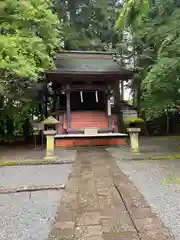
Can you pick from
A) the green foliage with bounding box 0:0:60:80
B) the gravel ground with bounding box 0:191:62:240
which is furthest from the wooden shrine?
the gravel ground with bounding box 0:191:62:240

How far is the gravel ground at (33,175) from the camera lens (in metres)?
4.60

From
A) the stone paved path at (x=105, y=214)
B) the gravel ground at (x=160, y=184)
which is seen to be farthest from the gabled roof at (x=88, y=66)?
the stone paved path at (x=105, y=214)

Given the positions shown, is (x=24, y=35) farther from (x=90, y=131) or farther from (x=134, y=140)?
(x=90, y=131)

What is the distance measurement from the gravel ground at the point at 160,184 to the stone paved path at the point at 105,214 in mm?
129

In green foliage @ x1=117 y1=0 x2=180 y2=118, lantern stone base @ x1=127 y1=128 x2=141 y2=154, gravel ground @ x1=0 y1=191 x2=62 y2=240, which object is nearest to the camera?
gravel ground @ x1=0 y1=191 x2=62 y2=240

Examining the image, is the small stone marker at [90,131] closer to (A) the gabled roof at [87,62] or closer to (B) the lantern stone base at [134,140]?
(A) the gabled roof at [87,62]

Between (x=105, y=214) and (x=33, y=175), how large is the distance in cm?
272

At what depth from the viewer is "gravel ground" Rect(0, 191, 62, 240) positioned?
98.3 inches

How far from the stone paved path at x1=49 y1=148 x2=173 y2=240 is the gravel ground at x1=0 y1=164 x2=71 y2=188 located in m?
0.52

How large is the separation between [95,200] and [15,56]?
4713 mm

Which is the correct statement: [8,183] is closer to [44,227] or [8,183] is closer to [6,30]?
[44,227]

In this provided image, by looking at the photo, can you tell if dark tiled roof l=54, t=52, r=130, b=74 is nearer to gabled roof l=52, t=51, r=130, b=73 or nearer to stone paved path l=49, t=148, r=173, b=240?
gabled roof l=52, t=51, r=130, b=73

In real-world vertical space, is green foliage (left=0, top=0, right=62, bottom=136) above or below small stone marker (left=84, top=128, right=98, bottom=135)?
above

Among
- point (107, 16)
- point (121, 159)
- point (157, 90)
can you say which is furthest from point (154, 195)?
point (107, 16)
